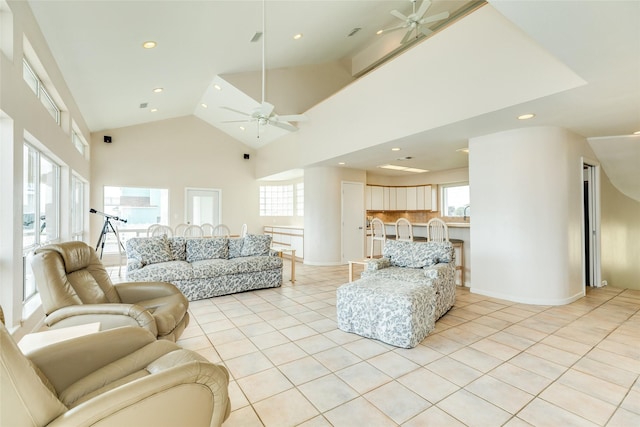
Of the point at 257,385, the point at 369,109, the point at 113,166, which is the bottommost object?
the point at 257,385

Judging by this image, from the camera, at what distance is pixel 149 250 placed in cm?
443

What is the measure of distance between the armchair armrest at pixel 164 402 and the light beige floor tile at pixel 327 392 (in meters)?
0.85

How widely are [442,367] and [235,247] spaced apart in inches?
152

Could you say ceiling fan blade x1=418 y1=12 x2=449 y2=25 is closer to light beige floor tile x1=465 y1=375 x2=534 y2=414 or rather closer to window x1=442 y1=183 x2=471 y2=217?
light beige floor tile x1=465 y1=375 x2=534 y2=414

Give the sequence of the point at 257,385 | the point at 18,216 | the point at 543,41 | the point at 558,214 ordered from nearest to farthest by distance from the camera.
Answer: the point at 257,385 → the point at 543,41 → the point at 18,216 → the point at 558,214

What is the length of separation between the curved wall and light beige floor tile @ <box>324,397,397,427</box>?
3299mm

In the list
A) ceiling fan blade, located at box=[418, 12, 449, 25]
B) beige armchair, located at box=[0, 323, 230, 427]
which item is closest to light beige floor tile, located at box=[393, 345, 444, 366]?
beige armchair, located at box=[0, 323, 230, 427]

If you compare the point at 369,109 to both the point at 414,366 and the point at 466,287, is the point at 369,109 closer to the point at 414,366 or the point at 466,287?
the point at 466,287

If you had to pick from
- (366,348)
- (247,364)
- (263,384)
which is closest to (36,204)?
(247,364)

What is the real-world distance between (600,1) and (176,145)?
27.6 feet

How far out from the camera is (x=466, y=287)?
5070 millimetres

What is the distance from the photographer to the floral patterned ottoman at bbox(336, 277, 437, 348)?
274 cm

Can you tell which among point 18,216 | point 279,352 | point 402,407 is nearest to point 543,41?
point 402,407

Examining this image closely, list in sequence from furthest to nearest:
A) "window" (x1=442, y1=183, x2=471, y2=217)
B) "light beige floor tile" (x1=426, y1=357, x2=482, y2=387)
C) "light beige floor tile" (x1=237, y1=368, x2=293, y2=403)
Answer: "window" (x1=442, y1=183, x2=471, y2=217), "light beige floor tile" (x1=426, y1=357, x2=482, y2=387), "light beige floor tile" (x1=237, y1=368, x2=293, y2=403)
